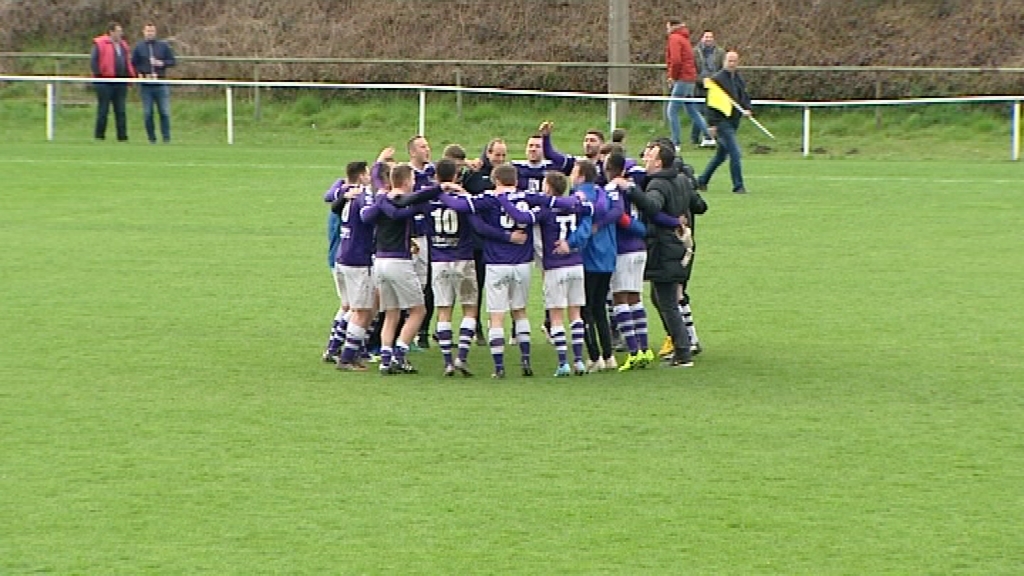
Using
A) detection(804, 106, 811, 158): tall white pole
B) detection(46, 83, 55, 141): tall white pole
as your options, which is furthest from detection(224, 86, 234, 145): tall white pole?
detection(804, 106, 811, 158): tall white pole

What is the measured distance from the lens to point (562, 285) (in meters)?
13.9

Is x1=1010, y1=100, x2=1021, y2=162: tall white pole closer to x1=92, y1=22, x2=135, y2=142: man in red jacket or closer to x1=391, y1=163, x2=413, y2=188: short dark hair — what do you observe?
x1=92, y1=22, x2=135, y2=142: man in red jacket

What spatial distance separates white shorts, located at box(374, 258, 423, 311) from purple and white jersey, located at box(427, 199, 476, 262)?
23cm

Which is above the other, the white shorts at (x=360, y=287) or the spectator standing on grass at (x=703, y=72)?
the spectator standing on grass at (x=703, y=72)

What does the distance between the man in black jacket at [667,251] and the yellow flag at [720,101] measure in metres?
10.8

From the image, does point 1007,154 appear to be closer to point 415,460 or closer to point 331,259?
point 331,259

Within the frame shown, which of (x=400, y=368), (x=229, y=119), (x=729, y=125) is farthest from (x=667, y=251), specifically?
(x=229, y=119)

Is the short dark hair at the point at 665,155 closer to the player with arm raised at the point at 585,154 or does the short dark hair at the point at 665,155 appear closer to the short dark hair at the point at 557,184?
the player with arm raised at the point at 585,154

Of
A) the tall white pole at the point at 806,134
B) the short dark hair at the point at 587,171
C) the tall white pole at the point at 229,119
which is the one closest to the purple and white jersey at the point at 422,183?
the short dark hair at the point at 587,171

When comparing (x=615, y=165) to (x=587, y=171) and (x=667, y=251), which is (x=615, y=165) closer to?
(x=587, y=171)

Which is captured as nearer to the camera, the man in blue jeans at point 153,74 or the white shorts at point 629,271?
the white shorts at point 629,271

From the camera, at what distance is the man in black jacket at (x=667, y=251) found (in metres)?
14.4

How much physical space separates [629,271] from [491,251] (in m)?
1.17

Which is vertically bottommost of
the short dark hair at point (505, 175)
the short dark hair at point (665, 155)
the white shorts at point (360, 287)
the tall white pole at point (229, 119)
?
the white shorts at point (360, 287)
